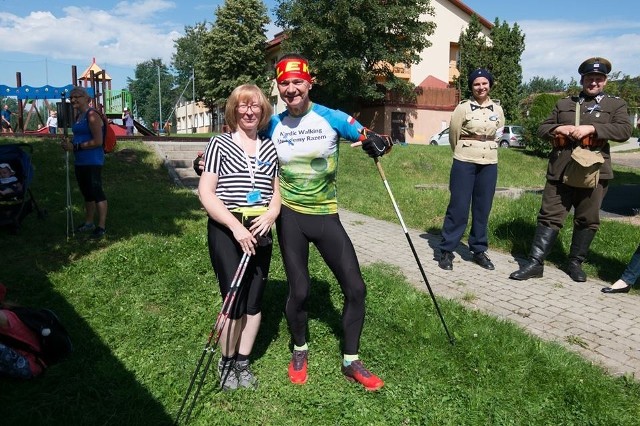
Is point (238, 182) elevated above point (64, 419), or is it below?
above

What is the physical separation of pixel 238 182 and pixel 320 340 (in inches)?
63.2

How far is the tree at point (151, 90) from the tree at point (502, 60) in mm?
59595

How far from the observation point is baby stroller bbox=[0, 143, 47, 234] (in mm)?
6801

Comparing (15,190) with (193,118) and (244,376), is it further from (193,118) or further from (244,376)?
(193,118)

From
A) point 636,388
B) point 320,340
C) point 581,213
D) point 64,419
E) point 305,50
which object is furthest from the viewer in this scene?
point 305,50

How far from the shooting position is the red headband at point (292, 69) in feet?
10.4

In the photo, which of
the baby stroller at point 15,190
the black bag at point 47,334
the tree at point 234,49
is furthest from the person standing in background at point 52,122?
the black bag at point 47,334

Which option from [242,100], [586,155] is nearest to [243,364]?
[242,100]

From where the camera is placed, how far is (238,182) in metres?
3.11

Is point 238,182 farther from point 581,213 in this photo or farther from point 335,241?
point 581,213

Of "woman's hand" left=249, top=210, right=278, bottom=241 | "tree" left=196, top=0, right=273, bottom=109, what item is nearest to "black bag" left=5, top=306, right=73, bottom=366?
"woman's hand" left=249, top=210, right=278, bottom=241

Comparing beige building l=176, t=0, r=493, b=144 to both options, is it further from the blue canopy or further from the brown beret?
the brown beret

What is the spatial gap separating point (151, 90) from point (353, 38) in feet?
239

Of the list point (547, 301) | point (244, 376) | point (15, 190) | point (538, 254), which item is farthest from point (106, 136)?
point (547, 301)
